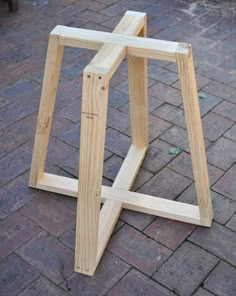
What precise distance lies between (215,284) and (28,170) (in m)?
1.13

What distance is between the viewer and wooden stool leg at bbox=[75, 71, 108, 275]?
71.5 inches

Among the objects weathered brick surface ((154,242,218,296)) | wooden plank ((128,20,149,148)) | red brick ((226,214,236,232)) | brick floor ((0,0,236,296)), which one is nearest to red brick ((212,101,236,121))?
brick floor ((0,0,236,296))

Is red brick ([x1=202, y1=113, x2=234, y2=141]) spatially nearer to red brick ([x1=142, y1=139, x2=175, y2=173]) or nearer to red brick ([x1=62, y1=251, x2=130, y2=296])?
red brick ([x1=142, y1=139, x2=175, y2=173])

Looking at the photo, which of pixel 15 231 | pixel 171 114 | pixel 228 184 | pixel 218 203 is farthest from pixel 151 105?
pixel 15 231

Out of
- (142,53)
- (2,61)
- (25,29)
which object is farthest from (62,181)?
(25,29)

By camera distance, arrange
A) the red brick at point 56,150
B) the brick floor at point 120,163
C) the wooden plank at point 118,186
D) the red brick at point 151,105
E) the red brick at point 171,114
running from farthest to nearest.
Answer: the red brick at point 151,105, the red brick at point 171,114, the red brick at point 56,150, the wooden plank at point 118,186, the brick floor at point 120,163

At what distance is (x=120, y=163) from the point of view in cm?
267

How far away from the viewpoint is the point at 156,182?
2.55m

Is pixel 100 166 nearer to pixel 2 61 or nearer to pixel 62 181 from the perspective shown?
pixel 62 181

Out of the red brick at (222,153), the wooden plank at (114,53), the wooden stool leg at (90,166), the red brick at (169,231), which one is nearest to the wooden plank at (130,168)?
the red brick at (169,231)

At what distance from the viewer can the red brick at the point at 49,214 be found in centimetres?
230

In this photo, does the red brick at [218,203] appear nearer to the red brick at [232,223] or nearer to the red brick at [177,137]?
the red brick at [232,223]

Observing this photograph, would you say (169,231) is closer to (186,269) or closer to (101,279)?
(186,269)

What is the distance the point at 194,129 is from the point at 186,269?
0.58 m
